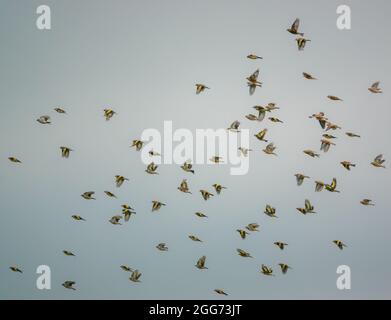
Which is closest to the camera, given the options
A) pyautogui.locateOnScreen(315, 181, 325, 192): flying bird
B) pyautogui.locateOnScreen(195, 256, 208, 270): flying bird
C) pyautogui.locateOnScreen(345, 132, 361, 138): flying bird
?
pyautogui.locateOnScreen(345, 132, 361, 138): flying bird

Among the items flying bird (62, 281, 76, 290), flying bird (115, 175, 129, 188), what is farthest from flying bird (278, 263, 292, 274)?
flying bird (62, 281, 76, 290)

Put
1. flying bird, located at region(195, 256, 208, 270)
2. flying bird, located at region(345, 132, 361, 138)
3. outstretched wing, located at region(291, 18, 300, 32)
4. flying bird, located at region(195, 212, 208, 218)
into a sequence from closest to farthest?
outstretched wing, located at region(291, 18, 300, 32), flying bird, located at region(345, 132, 361, 138), flying bird, located at region(195, 212, 208, 218), flying bird, located at region(195, 256, 208, 270)

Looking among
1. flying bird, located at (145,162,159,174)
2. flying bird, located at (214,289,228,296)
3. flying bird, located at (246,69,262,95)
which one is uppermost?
flying bird, located at (246,69,262,95)

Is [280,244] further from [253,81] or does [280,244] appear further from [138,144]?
[138,144]

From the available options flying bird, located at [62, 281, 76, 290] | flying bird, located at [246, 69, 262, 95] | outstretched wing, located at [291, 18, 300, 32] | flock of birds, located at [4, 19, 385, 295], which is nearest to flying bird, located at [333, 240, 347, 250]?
flock of birds, located at [4, 19, 385, 295]

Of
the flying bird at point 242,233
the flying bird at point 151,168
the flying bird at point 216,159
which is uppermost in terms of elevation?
the flying bird at point 216,159

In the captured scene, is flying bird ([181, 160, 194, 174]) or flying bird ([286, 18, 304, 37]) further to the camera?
flying bird ([181, 160, 194, 174])

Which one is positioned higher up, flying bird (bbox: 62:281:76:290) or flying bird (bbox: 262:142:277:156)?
flying bird (bbox: 262:142:277:156)

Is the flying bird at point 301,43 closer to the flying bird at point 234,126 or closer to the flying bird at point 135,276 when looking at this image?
the flying bird at point 234,126

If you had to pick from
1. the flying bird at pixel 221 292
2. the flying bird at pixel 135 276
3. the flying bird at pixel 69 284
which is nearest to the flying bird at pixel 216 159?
the flying bird at pixel 221 292

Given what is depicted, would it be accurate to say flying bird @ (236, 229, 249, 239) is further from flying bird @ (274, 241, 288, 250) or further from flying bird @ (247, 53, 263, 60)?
flying bird @ (247, 53, 263, 60)

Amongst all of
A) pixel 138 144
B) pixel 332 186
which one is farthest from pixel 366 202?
pixel 138 144

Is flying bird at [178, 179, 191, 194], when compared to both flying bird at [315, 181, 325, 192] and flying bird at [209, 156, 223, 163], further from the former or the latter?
flying bird at [315, 181, 325, 192]
